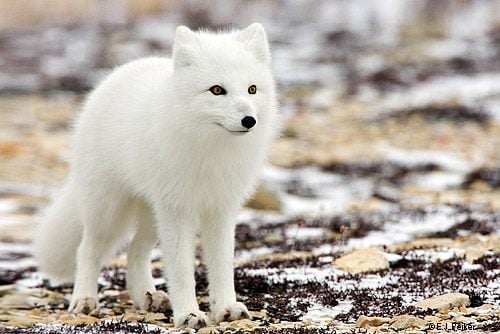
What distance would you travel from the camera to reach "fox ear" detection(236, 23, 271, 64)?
5199mm

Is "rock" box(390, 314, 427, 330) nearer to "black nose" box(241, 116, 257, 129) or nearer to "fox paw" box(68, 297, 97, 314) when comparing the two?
"black nose" box(241, 116, 257, 129)

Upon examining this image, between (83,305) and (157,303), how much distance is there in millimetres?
558

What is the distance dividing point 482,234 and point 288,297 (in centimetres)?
326

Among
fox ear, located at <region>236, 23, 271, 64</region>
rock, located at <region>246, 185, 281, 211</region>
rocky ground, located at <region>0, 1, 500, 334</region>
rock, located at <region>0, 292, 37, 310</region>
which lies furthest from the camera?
rock, located at <region>246, 185, 281, 211</region>

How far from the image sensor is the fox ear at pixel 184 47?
5.07 meters

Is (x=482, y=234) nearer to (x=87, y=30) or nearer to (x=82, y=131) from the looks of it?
(x=82, y=131)

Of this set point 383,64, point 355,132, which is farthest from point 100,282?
point 383,64

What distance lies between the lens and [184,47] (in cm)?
509

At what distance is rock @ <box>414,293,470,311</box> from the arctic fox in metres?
1.20

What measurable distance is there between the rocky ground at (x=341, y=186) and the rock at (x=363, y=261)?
0.02m

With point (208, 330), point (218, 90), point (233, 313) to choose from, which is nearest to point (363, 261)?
point (233, 313)

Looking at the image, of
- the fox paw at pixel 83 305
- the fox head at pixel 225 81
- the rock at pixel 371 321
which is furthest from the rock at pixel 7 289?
the rock at pixel 371 321

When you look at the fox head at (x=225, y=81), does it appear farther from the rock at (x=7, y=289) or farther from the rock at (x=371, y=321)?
the rock at (x=7, y=289)

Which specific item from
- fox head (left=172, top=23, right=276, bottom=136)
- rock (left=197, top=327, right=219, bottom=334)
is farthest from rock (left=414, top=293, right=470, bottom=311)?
fox head (left=172, top=23, right=276, bottom=136)
